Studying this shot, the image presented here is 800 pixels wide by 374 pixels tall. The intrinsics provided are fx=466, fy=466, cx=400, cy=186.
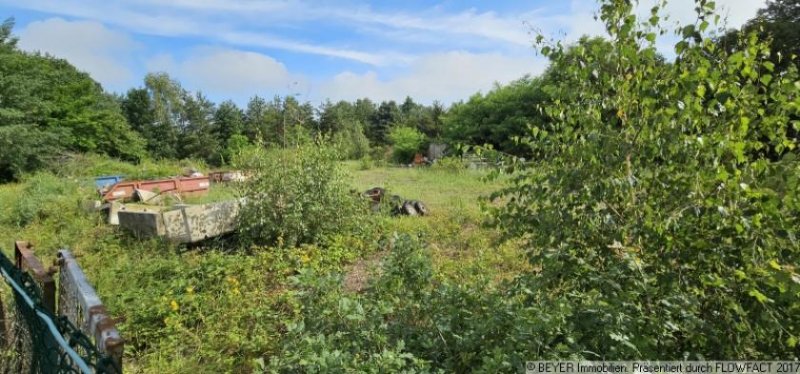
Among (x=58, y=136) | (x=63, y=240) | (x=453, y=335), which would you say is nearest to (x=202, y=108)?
(x=58, y=136)

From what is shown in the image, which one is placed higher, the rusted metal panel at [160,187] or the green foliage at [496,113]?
the green foliage at [496,113]

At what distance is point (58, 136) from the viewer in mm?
22156

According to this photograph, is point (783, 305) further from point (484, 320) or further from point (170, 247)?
point (170, 247)

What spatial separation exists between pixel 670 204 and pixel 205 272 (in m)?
4.64

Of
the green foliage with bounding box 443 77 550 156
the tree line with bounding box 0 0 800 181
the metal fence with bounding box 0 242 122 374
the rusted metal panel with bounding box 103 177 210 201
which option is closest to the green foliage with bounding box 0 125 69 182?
the tree line with bounding box 0 0 800 181

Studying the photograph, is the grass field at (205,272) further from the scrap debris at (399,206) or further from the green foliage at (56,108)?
the green foliage at (56,108)

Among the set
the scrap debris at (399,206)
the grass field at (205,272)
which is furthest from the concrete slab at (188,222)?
the scrap debris at (399,206)

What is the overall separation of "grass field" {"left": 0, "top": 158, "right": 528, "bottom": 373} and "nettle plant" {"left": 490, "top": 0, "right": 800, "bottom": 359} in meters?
0.70

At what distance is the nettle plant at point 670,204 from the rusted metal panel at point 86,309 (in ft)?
5.24

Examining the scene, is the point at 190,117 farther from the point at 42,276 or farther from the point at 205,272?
the point at 42,276

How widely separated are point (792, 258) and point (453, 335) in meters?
1.45

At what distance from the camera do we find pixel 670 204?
2078 mm

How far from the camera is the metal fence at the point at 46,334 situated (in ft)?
4.51

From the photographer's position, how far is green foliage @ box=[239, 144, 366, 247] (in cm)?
640
